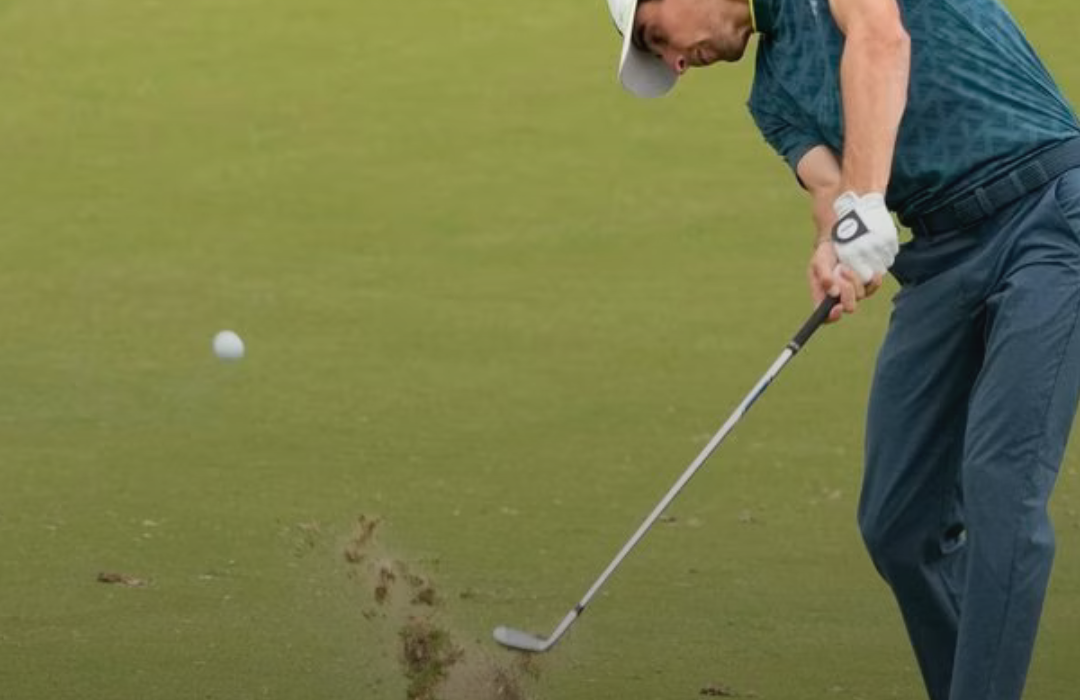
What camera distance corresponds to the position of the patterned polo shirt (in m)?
4.89

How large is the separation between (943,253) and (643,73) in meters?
0.72

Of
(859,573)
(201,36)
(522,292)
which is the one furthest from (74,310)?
(859,573)

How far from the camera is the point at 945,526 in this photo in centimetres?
514

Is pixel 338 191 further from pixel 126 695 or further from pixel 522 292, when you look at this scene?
pixel 126 695

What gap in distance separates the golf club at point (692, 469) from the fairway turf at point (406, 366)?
8.4 inches

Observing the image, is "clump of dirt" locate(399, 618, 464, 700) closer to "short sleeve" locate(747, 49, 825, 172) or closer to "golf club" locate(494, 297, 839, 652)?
"golf club" locate(494, 297, 839, 652)

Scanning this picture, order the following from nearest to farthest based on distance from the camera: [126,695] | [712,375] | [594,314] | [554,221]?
[126,695] < [712,375] < [594,314] < [554,221]

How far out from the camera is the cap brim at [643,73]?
5215 mm

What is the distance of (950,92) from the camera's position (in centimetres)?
488

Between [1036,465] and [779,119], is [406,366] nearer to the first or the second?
[779,119]

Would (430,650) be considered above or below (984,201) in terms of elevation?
below

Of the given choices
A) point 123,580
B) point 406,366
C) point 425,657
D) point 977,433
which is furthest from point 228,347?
point 977,433

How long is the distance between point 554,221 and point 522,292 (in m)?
0.92

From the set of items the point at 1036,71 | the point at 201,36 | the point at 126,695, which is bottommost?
the point at 126,695
